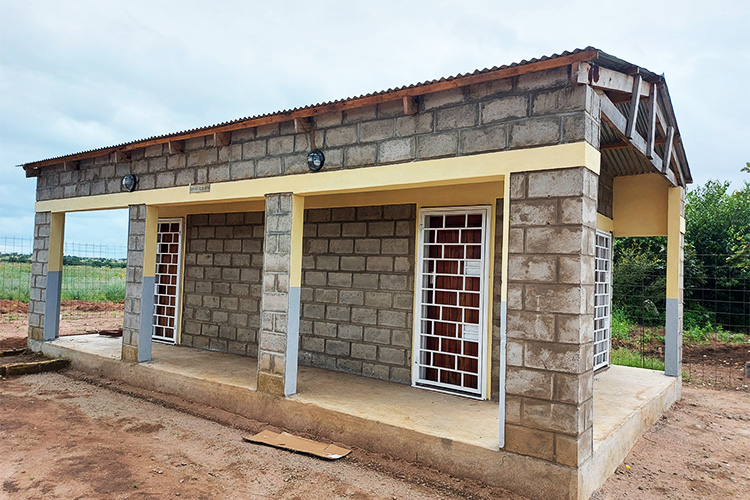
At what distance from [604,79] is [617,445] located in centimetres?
356

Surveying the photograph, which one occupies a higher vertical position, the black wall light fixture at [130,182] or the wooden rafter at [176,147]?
the wooden rafter at [176,147]

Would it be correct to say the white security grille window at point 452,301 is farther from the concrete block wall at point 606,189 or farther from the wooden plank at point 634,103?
the concrete block wall at point 606,189

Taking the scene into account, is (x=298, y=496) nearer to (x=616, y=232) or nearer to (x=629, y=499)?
(x=629, y=499)

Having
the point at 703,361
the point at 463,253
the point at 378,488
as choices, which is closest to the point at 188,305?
the point at 463,253

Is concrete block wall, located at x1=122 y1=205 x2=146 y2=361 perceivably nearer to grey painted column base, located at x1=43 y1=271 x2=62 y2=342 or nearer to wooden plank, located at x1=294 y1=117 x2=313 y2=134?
grey painted column base, located at x1=43 y1=271 x2=62 y2=342

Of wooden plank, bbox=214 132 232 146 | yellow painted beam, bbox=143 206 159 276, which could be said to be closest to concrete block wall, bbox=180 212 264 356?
yellow painted beam, bbox=143 206 159 276

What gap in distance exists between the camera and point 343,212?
7.42 m

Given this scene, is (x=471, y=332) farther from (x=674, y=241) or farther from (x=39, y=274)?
(x=39, y=274)

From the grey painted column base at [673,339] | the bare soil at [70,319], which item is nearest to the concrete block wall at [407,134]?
the grey painted column base at [673,339]

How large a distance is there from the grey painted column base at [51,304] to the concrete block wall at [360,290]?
5.11 m

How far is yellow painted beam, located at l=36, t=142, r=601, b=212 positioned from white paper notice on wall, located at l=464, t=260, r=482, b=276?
1.50 meters

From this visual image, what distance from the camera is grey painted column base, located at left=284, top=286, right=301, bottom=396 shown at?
19.4 feet

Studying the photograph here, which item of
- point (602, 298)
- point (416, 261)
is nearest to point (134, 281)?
point (416, 261)

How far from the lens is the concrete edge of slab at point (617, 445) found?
4172mm
